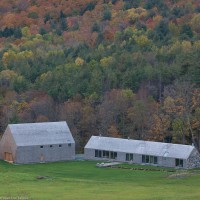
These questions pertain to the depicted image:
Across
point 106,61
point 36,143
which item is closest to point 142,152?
point 36,143

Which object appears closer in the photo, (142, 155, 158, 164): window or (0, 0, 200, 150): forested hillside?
(142, 155, 158, 164): window

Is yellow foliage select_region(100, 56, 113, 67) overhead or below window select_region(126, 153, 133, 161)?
overhead

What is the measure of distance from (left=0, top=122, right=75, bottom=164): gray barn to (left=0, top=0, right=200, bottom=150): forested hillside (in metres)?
5.19

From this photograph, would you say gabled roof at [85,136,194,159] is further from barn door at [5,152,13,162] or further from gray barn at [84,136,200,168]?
barn door at [5,152,13,162]

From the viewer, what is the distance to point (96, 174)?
249ft

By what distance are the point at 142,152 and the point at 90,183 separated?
14263 millimetres

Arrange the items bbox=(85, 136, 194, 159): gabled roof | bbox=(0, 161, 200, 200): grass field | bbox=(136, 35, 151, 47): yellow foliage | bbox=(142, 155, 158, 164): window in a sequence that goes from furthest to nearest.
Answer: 1. bbox=(136, 35, 151, 47): yellow foliage
2. bbox=(142, 155, 158, 164): window
3. bbox=(85, 136, 194, 159): gabled roof
4. bbox=(0, 161, 200, 200): grass field

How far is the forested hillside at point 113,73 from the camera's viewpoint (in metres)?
90.9

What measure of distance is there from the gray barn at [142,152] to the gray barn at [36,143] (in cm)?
226

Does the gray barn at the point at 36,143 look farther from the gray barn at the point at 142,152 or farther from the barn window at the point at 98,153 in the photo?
the barn window at the point at 98,153

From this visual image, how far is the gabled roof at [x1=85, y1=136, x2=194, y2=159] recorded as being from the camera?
80.1 metres

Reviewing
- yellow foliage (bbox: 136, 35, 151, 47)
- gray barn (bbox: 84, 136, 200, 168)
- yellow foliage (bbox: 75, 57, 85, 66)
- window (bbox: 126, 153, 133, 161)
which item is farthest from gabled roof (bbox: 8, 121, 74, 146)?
yellow foliage (bbox: 136, 35, 151, 47)

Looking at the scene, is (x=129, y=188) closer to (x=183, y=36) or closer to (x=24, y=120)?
(x=24, y=120)

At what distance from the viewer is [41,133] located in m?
86.4
